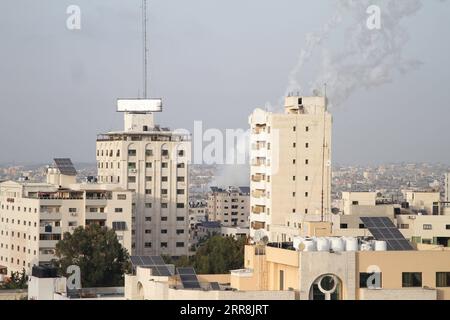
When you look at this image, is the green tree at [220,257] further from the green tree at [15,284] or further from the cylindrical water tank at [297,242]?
the cylindrical water tank at [297,242]

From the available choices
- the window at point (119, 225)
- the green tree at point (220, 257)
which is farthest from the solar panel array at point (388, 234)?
the window at point (119, 225)

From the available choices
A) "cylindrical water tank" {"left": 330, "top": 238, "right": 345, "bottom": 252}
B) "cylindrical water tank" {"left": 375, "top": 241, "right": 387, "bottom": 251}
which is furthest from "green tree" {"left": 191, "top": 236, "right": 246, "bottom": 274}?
"cylindrical water tank" {"left": 330, "top": 238, "right": 345, "bottom": 252}

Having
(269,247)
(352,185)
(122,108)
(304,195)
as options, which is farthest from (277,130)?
(352,185)

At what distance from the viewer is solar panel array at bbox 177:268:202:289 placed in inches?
1323

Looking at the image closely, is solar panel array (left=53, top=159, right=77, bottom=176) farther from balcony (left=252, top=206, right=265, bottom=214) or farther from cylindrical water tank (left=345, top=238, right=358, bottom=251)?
cylindrical water tank (left=345, top=238, right=358, bottom=251)

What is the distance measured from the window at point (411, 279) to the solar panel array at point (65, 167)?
158 ft

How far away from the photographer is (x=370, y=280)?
3341 centimetres

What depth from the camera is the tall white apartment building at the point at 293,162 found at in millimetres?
70125

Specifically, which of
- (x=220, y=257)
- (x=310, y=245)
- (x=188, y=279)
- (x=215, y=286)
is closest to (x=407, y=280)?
(x=310, y=245)

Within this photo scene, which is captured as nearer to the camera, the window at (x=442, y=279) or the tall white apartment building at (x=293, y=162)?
the window at (x=442, y=279)

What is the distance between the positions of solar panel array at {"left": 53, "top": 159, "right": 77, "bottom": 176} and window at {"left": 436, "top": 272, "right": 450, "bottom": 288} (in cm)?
4803

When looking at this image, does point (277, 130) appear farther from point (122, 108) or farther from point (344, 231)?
point (122, 108)
